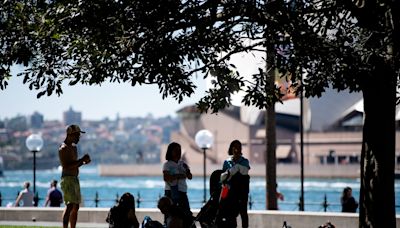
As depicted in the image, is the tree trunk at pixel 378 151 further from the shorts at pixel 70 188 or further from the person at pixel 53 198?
the person at pixel 53 198

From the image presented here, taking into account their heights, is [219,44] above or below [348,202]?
above

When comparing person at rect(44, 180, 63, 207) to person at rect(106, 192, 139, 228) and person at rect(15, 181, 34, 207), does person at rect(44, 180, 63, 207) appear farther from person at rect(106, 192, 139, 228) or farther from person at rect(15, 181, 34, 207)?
person at rect(106, 192, 139, 228)

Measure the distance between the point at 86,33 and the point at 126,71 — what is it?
64cm

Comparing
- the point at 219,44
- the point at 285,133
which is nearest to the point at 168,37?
the point at 219,44

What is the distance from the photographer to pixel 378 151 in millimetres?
11461

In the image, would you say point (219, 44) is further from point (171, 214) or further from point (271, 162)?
point (271, 162)

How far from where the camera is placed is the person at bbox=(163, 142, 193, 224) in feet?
39.9

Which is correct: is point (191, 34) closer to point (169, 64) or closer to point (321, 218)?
point (169, 64)

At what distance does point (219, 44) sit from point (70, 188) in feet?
7.68

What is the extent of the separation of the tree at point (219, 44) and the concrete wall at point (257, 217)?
3.13 metres

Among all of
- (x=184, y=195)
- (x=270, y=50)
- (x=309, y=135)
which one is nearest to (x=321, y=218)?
(x=184, y=195)

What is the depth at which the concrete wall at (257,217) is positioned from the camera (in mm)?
14773

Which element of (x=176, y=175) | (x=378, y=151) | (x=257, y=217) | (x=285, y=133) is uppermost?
(x=285, y=133)

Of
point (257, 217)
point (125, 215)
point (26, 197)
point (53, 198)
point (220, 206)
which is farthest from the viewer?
point (26, 197)
